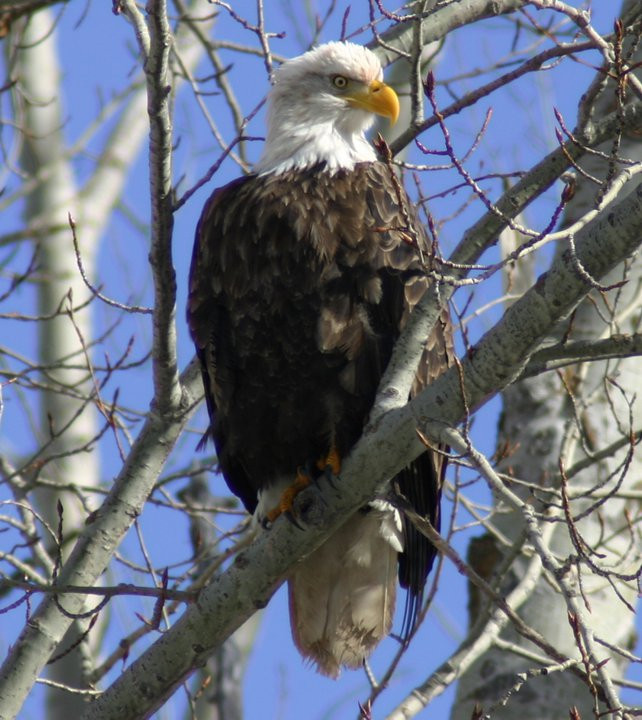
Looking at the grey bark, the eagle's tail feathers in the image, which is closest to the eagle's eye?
the grey bark

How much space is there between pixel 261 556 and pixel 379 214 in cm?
108

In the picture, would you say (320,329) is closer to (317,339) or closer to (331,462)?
(317,339)

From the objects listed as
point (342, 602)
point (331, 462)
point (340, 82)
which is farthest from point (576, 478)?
point (340, 82)

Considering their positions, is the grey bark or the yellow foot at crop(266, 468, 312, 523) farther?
the grey bark

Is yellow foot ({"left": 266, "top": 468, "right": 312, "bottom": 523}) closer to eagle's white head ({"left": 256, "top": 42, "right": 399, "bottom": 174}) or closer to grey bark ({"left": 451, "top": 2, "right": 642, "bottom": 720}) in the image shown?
grey bark ({"left": 451, "top": 2, "right": 642, "bottom": 720})

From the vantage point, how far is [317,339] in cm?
346

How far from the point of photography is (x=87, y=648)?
3783 millimetres

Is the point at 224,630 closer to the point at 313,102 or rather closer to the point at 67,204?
the point at 313,102

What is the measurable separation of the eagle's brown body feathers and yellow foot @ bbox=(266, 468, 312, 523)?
122 mm

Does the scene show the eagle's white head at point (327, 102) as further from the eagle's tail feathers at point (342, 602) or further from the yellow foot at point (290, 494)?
the eagle's tail feathers at point (342, 602)

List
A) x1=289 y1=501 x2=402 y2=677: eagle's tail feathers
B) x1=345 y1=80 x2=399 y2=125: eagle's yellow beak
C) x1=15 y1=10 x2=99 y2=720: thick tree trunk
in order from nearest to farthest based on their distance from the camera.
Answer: x1=289 y1=501 x2=402 y2=677: eagle's tail feathers < x1=345 y1=80 x2=399 y2=125: eagle's yellow beak < x1=15 y1=10 x2=99 y2=720: thick tree trunk

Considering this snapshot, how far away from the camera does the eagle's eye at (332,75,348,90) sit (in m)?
4.21

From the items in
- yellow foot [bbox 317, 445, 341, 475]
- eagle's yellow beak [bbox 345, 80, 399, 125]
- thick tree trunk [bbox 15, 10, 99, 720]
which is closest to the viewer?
yellow foot [bbox 317, 445, 341, 475]

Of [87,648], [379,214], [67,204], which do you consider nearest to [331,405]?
[379,214]
